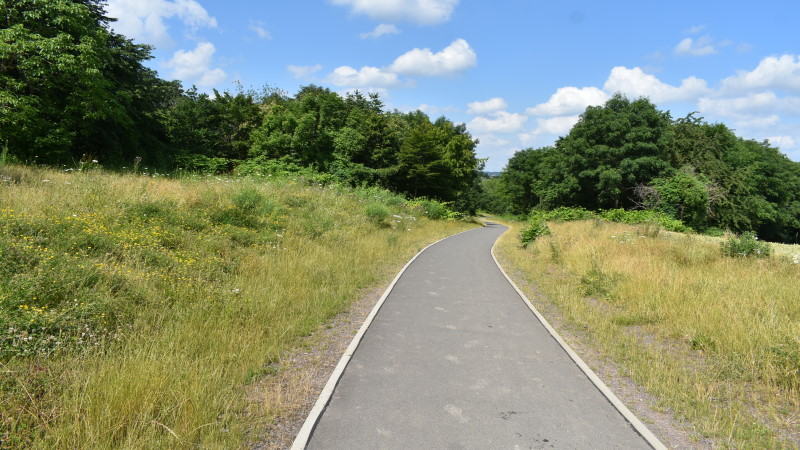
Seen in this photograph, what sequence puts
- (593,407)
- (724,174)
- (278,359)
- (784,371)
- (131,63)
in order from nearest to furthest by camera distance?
(593,407), (784,371), (278,359), (131,63), (724,174)

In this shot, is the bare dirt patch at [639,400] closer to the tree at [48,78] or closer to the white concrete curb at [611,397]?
the white concrete curb at [611,397]

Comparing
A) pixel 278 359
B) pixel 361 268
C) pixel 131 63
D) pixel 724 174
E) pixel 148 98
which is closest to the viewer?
pixel 278 359

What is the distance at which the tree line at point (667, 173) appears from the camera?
1316 inches

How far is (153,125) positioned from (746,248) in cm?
4418

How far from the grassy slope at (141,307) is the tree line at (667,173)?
33588 millimetres

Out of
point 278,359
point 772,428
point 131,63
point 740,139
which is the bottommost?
point 278,359

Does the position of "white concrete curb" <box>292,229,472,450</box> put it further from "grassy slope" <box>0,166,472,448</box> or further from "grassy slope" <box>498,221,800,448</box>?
"grassy slope" <box>498,221,800,448</box>

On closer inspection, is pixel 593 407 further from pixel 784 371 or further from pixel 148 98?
pixel 148 98

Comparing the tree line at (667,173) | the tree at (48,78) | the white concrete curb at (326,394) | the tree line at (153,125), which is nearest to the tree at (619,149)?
the tree line at (667,173)

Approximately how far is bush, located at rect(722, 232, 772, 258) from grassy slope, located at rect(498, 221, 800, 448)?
11.1 inches

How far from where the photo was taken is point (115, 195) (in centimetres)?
960

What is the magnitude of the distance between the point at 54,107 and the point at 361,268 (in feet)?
57.7

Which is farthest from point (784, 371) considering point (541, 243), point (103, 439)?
point (541, 243)

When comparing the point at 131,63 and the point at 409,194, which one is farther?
the point at 409,194
